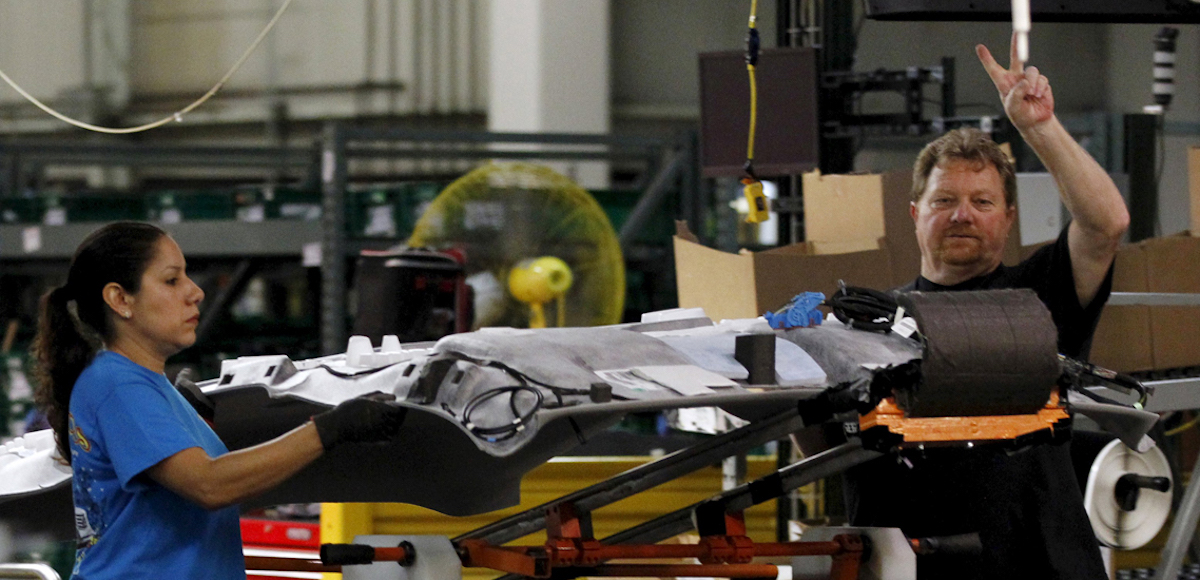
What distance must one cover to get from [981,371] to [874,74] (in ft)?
7.89

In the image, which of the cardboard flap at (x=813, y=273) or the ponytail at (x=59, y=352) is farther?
the cardboard flap at (x=813, y=273)

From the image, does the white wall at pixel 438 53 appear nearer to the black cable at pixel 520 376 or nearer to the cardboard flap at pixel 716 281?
the cardboard flap at pixel 716 281

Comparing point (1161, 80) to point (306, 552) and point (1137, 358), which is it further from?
point (306, 552)

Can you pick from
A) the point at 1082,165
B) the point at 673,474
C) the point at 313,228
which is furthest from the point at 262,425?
the point at 313,228

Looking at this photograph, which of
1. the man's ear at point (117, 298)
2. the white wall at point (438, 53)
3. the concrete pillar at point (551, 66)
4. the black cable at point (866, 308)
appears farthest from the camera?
the white wall at point (438, 53)

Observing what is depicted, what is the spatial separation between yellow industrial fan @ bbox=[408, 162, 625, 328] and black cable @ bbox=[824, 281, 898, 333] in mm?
2982

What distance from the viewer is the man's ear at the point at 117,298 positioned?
5.69ft

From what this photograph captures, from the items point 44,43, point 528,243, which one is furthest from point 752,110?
point 44,43

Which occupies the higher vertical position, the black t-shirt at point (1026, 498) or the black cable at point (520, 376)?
the black cable at point (520, 376)

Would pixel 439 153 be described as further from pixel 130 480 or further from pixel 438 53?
pixel 130 480

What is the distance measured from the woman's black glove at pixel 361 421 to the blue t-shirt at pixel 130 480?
20 cm

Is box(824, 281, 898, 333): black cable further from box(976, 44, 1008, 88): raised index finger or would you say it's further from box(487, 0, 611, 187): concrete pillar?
box(487, 0, 611, 187): concrete pillar

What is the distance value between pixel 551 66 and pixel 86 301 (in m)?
6.54

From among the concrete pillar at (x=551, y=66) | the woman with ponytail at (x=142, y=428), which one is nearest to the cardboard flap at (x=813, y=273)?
the woman with ponytail at (x=142, y=428)
